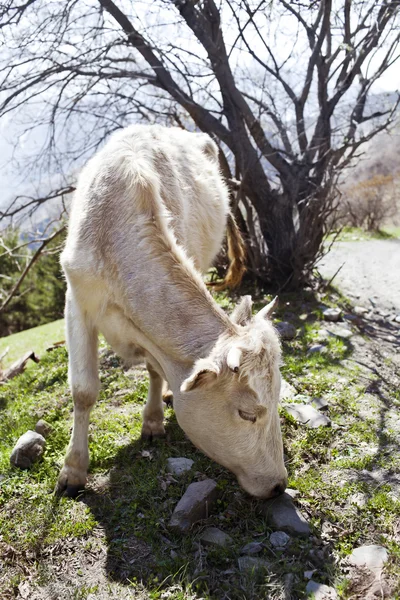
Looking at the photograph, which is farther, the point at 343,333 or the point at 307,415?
the point at 343,333

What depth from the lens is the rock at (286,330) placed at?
6146 mm

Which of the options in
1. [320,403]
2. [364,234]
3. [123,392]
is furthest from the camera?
[364,234]

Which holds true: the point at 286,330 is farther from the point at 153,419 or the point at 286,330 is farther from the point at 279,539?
the point at 279,539

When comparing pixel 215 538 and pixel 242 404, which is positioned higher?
pixel 242 404

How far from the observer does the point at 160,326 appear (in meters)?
3.20

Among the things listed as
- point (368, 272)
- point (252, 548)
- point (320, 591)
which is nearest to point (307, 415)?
point (252, 548)

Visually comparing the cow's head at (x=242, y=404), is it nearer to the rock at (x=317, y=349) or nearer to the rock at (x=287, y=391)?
the rock at (x=287, y=391)

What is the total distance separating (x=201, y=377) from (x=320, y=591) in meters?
1.21

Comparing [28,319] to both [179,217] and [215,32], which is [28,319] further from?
[179,217]

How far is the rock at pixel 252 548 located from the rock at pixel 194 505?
1.11ft

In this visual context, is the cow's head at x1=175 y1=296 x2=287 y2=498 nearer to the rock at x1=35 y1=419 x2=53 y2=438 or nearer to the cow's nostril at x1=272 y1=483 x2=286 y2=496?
the cow's nostril at x1=272 y1=483 x2=286 y2=496

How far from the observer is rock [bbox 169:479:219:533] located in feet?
10.3

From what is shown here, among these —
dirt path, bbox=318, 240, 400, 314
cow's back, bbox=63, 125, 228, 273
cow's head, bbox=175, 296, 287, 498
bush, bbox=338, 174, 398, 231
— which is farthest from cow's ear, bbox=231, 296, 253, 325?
bush, bbox=338, 174, 398, 231

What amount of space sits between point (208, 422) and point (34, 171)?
5.21 metres
